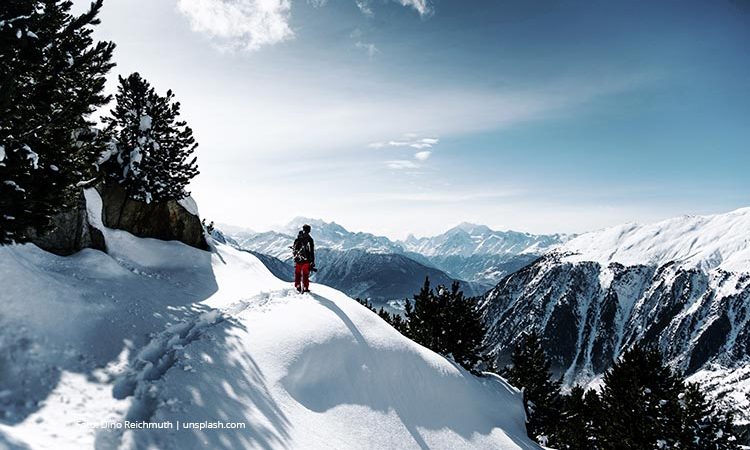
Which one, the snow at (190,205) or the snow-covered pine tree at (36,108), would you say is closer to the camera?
the snow-covered pine tree at (36,108)

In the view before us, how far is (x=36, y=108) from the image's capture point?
895 centimetres

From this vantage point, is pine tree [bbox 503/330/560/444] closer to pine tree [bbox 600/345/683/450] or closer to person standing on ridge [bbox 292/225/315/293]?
pine tree [bbox 600/345/683/450]

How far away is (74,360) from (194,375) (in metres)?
2.73

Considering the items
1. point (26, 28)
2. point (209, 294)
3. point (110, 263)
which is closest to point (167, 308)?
point (209, 294)

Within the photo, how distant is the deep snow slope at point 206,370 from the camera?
25.6 ft

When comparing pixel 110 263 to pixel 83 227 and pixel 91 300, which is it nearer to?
pixel 83 227

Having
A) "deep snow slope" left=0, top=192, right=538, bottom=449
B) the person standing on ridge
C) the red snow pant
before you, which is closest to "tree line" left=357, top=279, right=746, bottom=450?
"deep snow slope" left=0, top=192, right=538, bottom=449

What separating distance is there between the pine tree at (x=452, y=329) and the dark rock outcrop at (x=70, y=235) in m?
24.7

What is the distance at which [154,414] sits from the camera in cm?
792

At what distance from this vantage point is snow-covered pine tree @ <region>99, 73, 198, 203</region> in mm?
24891

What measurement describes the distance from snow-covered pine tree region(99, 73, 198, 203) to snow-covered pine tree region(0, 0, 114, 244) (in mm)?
15955

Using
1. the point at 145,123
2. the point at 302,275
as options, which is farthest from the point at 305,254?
the point at 145,123

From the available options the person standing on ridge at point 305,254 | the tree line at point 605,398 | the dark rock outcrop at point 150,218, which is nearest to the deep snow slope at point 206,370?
the person standing on ridge at point 305,254

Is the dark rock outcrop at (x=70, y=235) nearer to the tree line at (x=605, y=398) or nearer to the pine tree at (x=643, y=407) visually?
the tree line at (x=605, y=398)
